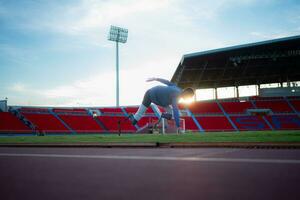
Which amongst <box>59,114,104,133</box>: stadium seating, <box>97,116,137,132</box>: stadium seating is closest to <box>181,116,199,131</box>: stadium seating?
<box>97,116,137,132</box>: stadium seating

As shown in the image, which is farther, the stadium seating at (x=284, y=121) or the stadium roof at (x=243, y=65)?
the stadium seating at (x=284, y=121)

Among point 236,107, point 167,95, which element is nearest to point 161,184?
point 167,95

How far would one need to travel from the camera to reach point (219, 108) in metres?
48.5

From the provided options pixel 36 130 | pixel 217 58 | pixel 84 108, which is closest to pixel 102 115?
pixel 84 108

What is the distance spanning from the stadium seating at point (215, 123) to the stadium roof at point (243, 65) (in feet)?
23.5

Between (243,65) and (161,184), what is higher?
(243,65)

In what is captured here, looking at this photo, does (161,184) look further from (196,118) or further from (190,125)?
(196,118)

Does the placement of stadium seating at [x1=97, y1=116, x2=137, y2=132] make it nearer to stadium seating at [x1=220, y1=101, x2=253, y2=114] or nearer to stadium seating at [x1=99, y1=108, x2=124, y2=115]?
stadium seating at [x1=99, y1=108, x2=124, y2=115]

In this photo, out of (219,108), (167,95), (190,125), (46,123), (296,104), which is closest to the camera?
(167,95)

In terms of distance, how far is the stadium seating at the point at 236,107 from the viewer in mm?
46828

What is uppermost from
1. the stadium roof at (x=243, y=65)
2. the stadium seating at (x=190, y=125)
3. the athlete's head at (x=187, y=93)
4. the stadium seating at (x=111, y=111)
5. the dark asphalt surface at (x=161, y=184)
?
the stadium roof at (x=243, y=65)

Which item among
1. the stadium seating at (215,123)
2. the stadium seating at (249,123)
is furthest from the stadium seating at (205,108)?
the stadium seating at (249,123)

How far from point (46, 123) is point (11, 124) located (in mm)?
5374

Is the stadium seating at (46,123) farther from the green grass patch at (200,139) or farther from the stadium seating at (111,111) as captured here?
the green grass patch at (200,139)
